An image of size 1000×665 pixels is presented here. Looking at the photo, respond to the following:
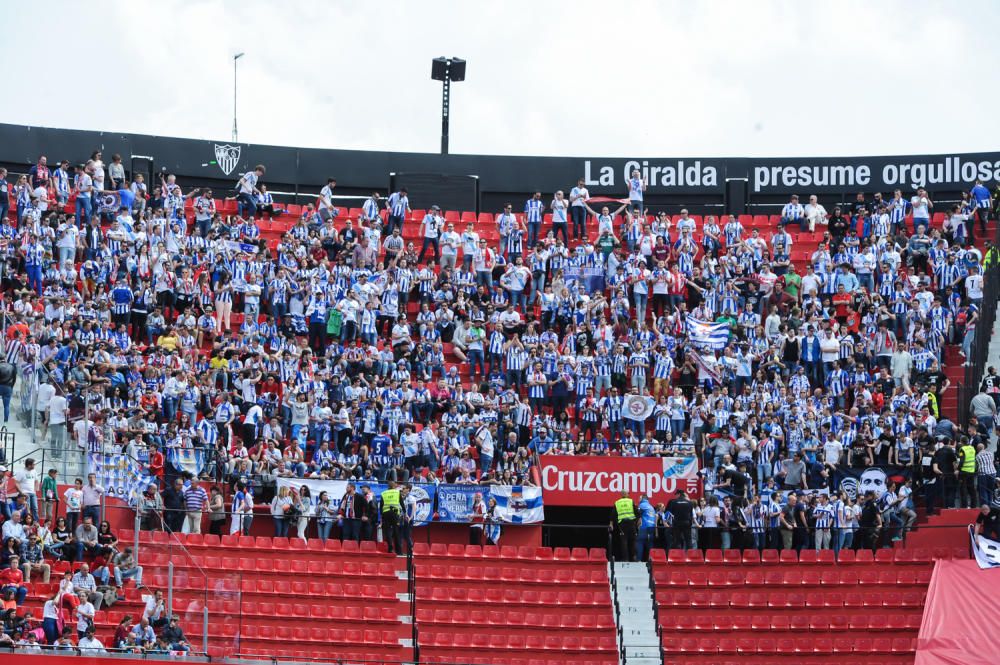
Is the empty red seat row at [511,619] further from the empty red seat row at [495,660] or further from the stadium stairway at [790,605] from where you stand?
the stadium stairway at [790,605]

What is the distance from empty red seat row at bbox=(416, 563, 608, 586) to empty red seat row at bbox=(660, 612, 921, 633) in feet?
5.49

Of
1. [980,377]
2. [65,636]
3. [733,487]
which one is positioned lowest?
[65,636]

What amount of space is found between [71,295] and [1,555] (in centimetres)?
909

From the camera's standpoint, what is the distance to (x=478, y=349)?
3756 centimetres

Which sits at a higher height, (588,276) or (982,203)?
(982,203)

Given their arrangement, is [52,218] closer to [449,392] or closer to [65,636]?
[449,392]

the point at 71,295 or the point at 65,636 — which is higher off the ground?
the point at 71,295

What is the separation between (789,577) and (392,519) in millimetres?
7334

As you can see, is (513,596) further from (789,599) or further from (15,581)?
(15,581)

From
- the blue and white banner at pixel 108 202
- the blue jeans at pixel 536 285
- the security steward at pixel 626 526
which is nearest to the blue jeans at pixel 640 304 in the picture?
the blue jeans at pixel 536 285

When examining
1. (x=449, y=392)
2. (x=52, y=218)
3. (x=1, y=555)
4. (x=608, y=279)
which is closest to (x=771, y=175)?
(x=608, y=279)

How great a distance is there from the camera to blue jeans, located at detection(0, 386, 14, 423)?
30.1 m

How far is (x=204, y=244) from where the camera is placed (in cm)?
3909

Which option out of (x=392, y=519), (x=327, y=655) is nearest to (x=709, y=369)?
(x=392, y=519)
